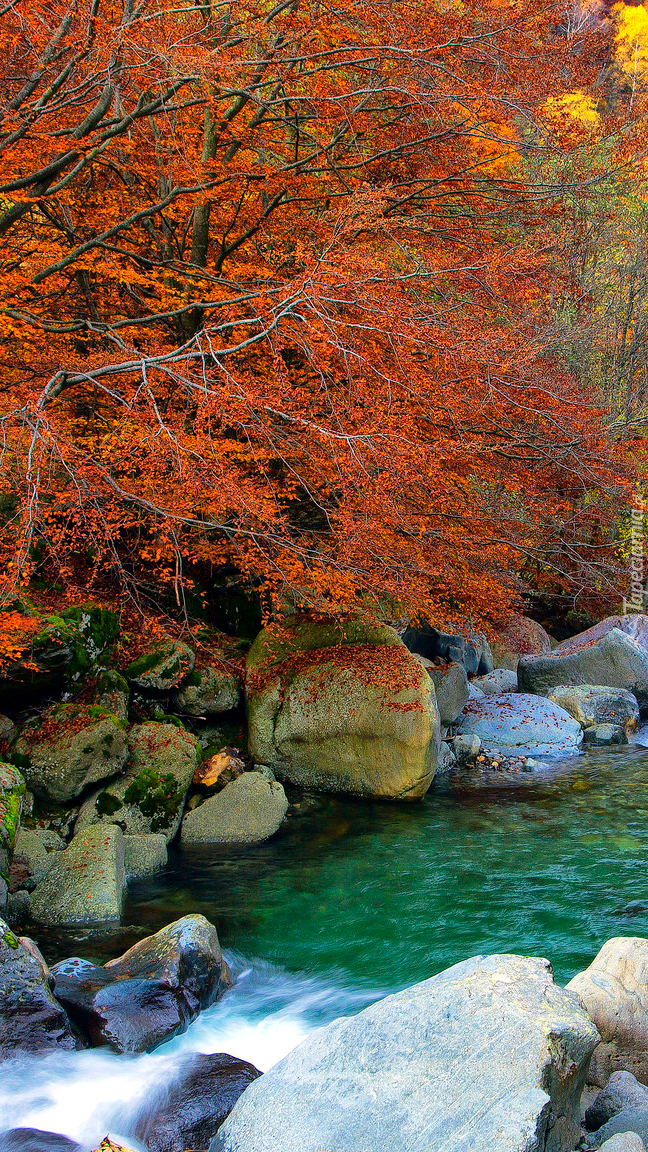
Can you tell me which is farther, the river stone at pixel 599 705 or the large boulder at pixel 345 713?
the river stone at pixel 599 705

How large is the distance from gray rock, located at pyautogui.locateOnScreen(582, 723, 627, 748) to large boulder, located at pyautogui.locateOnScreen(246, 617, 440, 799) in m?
3.42

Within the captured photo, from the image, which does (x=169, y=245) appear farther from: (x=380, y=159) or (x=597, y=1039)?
(x=597, y=1039)

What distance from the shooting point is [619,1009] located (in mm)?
4363

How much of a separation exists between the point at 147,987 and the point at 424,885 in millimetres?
2700

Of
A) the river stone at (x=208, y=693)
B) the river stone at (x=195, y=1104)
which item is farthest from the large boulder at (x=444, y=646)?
the river stone at (x=195, y=1104)

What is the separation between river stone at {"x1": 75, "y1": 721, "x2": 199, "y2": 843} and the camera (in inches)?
312

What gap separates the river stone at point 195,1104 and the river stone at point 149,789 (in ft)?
10.4

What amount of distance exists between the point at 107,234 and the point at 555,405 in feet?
18.8

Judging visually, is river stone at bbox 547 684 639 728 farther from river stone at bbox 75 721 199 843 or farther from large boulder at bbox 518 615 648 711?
river stone at bbox 75 721 199 843

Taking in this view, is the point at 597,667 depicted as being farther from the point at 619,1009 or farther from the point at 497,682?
the point at 619,1009

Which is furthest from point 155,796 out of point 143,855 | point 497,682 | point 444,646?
point 497,682

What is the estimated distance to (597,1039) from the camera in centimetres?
362

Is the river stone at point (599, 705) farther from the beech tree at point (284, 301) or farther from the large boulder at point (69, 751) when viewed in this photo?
the large boulder at point (69, 751)

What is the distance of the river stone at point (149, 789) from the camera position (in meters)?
7.93
